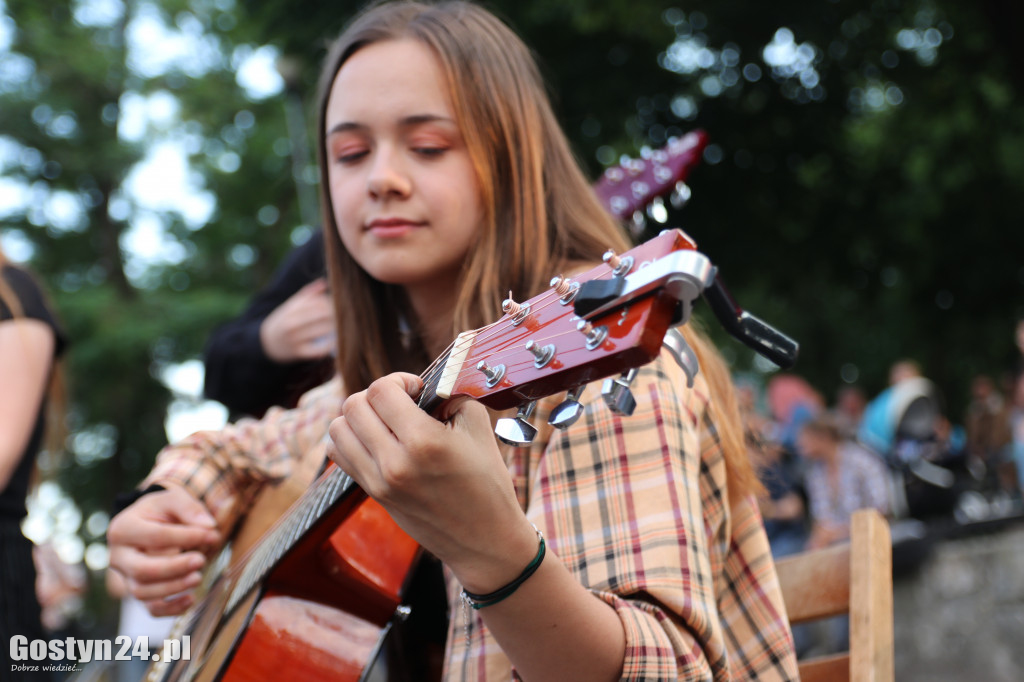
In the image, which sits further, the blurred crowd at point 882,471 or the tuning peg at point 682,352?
the blurred crowd at point 882,471

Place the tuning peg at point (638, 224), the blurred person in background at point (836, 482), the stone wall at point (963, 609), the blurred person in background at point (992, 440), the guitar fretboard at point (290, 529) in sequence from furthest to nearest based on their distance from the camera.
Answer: the blurred person in background at point (992, 440), the blurred person in background at point (836, 482), the stone wall at point (963, 609), the tuning peg at point (638, 224), the guitar fretboard at point (290, 529)

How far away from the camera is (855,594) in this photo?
5.70ft

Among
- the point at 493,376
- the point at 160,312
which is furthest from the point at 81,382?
the point at 493,376

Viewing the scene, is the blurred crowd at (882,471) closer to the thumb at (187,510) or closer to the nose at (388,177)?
the thumb at (187,510)

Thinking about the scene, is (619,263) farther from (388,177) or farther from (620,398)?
(388,177)

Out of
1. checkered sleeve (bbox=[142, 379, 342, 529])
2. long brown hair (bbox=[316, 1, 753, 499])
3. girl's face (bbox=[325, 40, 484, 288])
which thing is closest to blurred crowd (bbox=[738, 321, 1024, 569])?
checkered sleeve (bbox=[142, 379, 342, 529])

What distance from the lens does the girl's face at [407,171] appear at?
1680mm

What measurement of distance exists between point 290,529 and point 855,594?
108 cm

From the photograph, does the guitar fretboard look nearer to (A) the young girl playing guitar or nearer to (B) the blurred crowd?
(A) the young girl playing guitar

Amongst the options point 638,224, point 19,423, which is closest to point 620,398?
point 638,224

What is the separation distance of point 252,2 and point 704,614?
671cm

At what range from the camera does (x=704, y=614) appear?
125cm

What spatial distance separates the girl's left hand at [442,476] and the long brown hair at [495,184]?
0.54 m

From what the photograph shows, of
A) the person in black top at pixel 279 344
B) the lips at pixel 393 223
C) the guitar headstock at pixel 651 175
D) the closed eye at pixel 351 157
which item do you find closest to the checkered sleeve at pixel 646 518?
the lips at pixel 393 223
